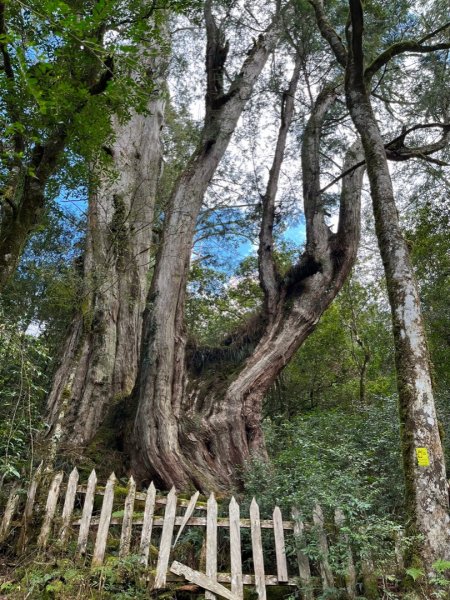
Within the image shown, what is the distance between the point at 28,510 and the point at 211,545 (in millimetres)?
2166

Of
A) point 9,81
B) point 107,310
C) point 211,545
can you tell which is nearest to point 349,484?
point 211,545

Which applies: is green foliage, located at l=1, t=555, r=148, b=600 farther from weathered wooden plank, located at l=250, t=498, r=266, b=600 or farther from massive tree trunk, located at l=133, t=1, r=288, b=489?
massive tree trunk, located at l=133, t=1, r=288, b=489

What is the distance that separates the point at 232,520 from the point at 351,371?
12.0m

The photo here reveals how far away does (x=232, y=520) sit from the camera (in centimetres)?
431

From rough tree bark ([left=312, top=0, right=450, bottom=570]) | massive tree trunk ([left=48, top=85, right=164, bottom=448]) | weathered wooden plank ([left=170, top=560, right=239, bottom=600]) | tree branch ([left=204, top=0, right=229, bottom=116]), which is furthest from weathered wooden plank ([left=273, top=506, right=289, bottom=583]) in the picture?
tree branch ([left=204, top=0, right=229, bottom=116])

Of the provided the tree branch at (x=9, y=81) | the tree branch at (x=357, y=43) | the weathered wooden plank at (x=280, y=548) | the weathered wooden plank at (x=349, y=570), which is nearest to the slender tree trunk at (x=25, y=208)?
the tree branch at (x=9, y=81)

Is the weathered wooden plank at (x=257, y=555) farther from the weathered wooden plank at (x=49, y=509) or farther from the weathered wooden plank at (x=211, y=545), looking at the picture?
the weathered wooden plank at (x=49, y=509)

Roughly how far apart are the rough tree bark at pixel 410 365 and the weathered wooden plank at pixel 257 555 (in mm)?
1351

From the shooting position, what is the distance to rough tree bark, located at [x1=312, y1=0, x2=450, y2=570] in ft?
13.1

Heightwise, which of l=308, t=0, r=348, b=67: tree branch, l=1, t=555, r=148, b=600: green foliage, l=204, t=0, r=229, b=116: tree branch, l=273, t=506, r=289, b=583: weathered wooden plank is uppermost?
l=204, t=0, r=229, b=116: tree branch

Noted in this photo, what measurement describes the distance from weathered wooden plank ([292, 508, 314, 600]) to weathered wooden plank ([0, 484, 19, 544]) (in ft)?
10.2

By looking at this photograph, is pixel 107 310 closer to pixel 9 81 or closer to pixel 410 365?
pixel 9 81

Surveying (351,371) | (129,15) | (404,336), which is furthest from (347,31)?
(351,371)

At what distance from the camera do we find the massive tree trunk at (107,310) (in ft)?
24.5
